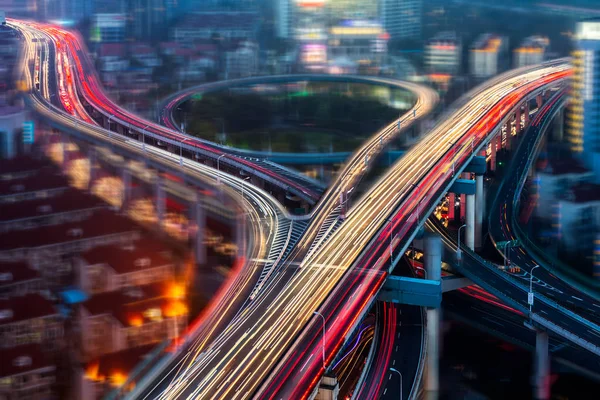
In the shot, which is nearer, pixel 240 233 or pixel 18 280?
pixel 18 280

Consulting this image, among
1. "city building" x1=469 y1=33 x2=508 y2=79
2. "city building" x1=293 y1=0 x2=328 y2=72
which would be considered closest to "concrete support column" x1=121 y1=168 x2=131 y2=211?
"city building" x1=469 y1=33 x2=508 y2=79

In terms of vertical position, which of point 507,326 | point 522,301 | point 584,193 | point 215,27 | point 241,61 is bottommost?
point 507,326

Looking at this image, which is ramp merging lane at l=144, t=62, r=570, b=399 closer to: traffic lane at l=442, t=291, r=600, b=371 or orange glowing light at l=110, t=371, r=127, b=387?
orange glowing light at l=110, t=371, r=127, b=387

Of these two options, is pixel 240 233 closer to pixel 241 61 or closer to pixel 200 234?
pixel 200 234

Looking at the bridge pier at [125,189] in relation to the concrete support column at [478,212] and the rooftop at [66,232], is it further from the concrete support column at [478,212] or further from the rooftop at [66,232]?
the concrete support column at [478,212]

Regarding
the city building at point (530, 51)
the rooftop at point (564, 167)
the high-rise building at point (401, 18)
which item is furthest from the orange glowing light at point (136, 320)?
the high-rise building at point (401, 18)

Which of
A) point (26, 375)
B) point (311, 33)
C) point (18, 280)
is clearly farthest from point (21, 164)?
point (311, 33)
